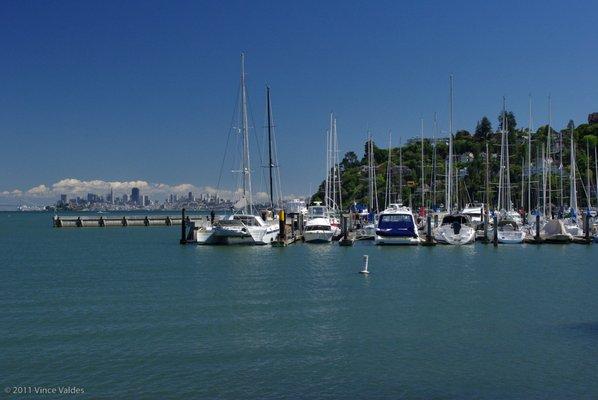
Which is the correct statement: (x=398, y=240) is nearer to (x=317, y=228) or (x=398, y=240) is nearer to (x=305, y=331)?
(x=317, y=228)

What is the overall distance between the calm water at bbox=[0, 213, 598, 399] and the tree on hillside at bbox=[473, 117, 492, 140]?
157 meters

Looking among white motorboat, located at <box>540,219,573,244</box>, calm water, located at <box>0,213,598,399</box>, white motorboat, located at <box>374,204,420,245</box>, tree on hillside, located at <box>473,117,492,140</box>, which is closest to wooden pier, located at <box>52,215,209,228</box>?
white motorboat, located at <box>374,204,420,245</box>

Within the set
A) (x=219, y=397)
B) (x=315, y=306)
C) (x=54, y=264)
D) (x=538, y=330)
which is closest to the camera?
(x=219, y=397)

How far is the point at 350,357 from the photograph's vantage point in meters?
20.0

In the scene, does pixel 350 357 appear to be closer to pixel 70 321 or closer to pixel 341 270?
pixel 70 321

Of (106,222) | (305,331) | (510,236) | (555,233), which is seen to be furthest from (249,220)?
(106,222)

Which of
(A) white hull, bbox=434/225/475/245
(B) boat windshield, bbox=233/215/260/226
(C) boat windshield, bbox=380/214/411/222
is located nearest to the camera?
(A) white hull, bbox=434/225/475/245

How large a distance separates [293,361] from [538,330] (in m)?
8.95

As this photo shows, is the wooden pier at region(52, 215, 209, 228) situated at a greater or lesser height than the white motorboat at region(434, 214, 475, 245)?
greater

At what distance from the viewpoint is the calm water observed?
57.6 ft

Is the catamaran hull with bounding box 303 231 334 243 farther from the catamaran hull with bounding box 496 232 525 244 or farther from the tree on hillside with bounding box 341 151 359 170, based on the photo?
the tree on hillside with bounding box 341 151 359 170

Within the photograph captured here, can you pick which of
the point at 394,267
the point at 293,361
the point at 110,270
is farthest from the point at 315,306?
the point at 110,270

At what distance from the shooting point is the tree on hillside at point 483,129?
195 metres

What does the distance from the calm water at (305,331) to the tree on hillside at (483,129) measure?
157 metres
